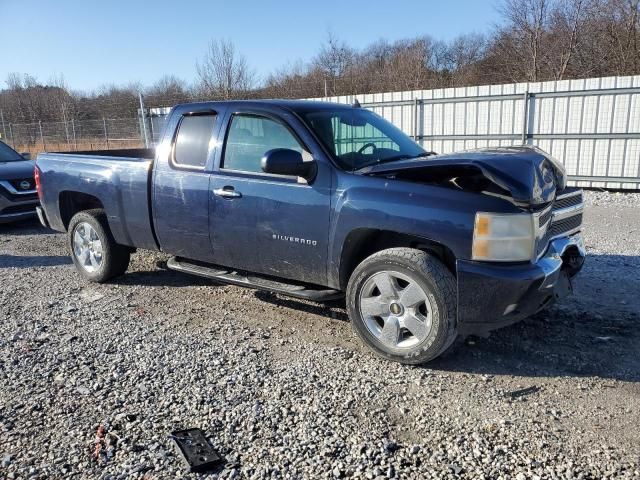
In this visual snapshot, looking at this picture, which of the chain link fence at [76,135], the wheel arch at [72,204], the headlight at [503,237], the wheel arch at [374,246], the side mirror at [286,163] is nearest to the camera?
the headlight at [503,237]

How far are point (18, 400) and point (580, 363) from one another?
153 inches

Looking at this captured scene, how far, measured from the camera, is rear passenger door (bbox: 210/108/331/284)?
4.07 metres

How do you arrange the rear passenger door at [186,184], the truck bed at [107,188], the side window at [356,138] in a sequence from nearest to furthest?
the side window at [356,138] → the rear passenger door at [186,184] → the truck bed at [107,188]

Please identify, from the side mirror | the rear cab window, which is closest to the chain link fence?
the rear cab window

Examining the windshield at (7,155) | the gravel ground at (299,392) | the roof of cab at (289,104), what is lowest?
the gravel ground at (299,392)

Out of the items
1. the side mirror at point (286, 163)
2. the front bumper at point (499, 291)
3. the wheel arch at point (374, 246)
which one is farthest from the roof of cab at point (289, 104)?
the front bumper at point (499, 291)

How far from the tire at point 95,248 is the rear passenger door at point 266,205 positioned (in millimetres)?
1656

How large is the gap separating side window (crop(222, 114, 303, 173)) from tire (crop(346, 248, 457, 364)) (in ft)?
4.16

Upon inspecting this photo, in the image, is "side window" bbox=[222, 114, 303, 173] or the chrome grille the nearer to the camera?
the chrome grille

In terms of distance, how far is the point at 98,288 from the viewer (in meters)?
5.80

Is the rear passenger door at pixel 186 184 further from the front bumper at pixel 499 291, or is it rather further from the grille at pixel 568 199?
the grille at pixel 568 199

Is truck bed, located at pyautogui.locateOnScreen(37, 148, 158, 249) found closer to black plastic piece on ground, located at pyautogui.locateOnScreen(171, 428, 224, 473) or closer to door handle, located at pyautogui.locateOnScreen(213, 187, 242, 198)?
door handle, located at pyautogui.locateOnScreen(213, 187, 242, 198)

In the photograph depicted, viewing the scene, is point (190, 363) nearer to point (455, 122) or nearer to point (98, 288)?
point (98, 288)

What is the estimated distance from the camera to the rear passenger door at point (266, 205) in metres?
4.07
